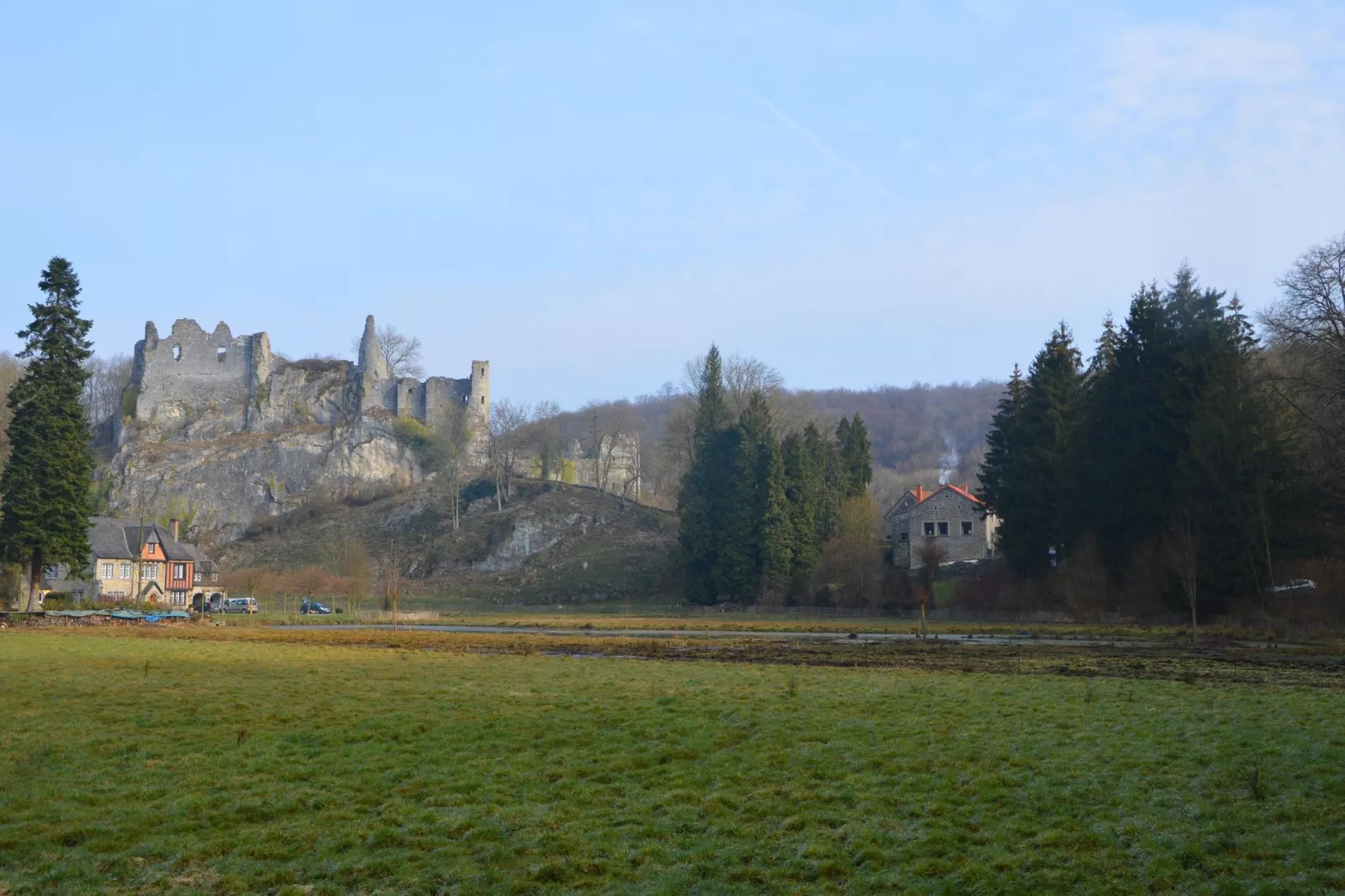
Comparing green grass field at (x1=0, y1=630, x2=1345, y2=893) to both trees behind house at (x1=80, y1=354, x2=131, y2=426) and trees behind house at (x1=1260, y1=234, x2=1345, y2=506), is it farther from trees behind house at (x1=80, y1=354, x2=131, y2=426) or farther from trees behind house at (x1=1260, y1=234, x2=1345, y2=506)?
trees behind house at (x1=80, y1=354, x2=131, y2=426)

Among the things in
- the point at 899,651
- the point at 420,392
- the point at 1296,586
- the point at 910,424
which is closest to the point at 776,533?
the point at 1296,586

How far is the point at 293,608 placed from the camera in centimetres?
7175

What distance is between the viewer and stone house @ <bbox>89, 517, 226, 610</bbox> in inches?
2790

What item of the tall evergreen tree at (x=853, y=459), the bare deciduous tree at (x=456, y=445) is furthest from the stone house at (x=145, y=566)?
the tall evergreen tree at (x=853, y=459)

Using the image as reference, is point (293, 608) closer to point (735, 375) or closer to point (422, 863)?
point (735, 375)

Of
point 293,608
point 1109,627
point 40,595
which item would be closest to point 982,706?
point 1109,627

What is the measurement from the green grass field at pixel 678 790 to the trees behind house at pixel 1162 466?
23215 mm

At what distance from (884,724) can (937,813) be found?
15.9 feet

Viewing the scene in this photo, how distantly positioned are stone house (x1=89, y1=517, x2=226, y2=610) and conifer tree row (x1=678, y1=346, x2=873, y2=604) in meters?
31.1

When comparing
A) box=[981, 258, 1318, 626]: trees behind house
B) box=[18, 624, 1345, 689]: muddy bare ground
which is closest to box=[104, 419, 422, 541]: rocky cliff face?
box=[18, 624, 1345, 689]: muddy bare ground

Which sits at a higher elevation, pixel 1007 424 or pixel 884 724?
pixel 1007 424

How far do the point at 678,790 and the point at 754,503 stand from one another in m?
60.5

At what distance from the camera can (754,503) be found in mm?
71750

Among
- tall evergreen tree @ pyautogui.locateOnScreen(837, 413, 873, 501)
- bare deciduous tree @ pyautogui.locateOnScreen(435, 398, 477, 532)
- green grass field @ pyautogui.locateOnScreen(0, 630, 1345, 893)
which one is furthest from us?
bare deciduous tree @ pyautogui.locateOnScreen(435, 398, 477, 532)
